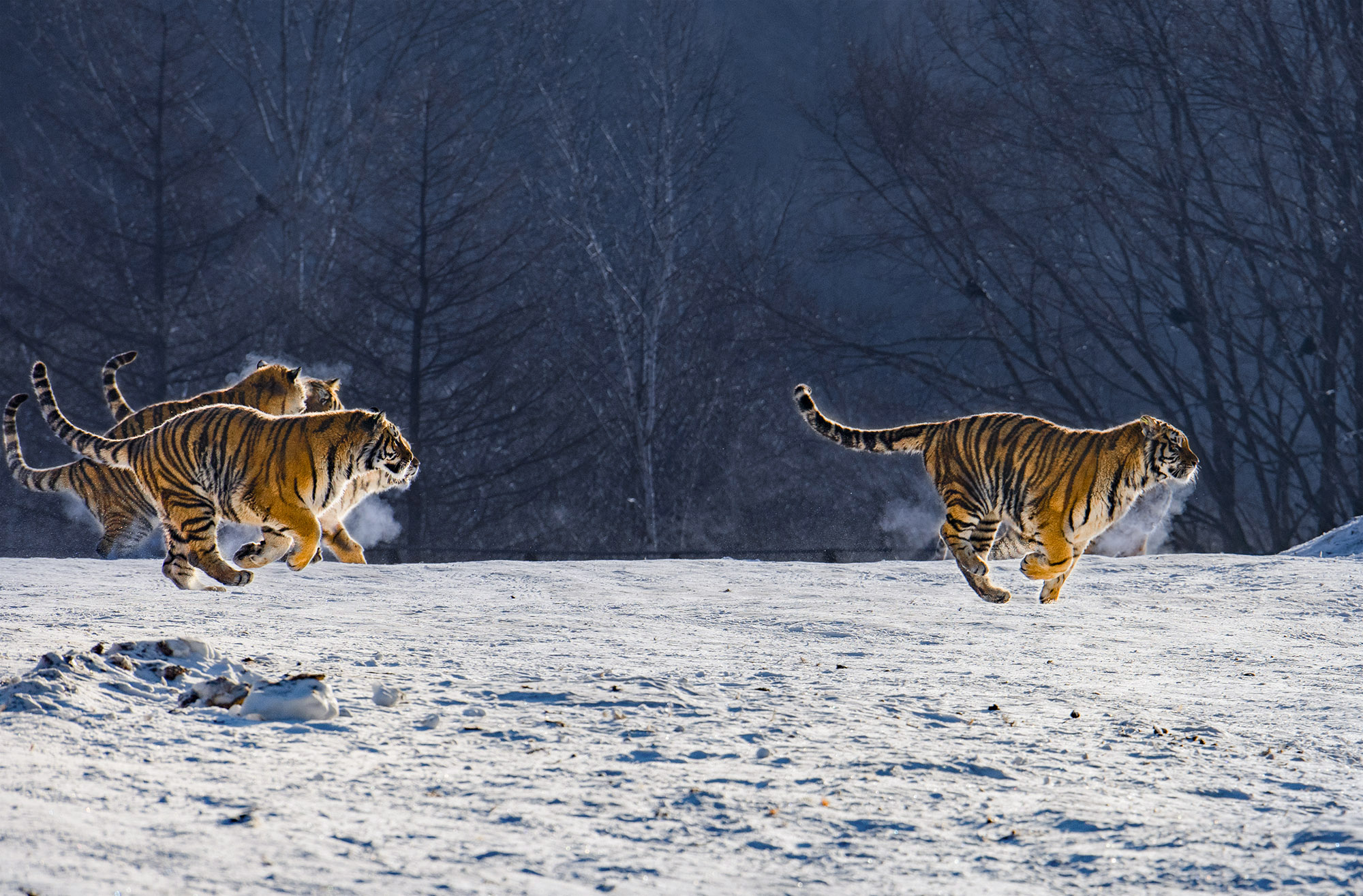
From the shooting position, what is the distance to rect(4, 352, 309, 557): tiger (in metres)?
7.85

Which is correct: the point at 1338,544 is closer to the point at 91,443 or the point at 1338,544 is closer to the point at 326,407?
the point at 326,407

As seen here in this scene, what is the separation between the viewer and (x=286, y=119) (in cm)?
2312

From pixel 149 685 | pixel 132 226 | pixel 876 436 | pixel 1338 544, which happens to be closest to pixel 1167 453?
pixel 876 436

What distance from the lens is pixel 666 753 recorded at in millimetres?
4094

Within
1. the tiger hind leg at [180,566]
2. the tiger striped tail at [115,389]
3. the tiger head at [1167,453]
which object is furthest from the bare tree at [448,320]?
the tiger head at [1167,453]

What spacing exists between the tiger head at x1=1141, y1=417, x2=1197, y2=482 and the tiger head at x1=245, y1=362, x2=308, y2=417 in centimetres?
475

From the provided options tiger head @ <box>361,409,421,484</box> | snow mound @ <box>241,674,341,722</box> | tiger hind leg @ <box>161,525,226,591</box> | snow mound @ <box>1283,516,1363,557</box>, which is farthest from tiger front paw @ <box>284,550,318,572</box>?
snow mound @ <box>1283,516,1363,557</box>

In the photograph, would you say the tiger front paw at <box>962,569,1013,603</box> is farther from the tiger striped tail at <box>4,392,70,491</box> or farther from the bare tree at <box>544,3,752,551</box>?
the bare tree at <box>544,3,752,551</box>

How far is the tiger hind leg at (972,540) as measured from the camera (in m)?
7.16

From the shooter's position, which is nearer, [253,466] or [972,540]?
[253,466]

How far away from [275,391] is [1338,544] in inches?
356

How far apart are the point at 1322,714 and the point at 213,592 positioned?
17.1ft

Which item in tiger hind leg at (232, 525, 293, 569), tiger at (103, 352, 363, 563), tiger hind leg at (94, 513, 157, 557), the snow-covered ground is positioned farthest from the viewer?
tiger hind leg at (94, 513, 157, 557)

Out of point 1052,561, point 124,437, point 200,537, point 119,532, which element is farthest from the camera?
point 119,532
